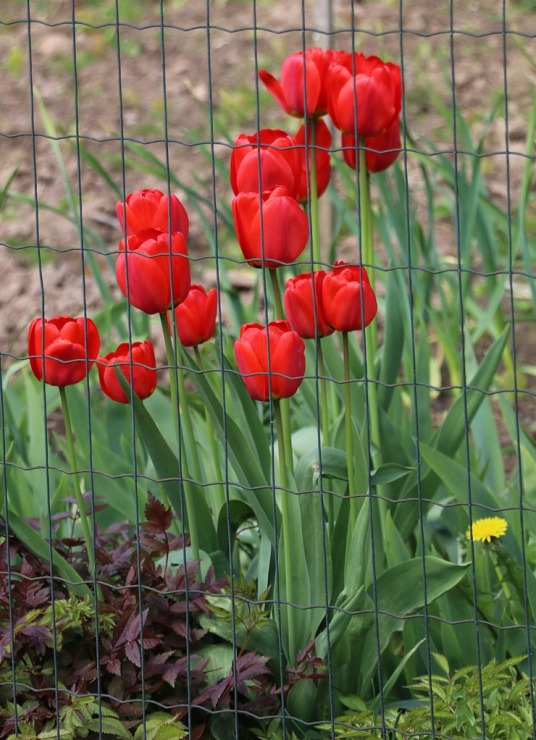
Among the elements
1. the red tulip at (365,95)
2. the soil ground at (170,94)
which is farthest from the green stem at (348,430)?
the soil ground at (170,94)

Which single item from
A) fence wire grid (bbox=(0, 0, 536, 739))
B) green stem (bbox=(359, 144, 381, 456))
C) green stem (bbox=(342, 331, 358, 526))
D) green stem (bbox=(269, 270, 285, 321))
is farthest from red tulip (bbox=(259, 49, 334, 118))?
green stem (bbox=(342, 331, 358, 526))

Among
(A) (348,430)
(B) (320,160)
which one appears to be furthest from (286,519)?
(B) (320,160)

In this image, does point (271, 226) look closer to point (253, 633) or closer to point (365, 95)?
point (365, 95)

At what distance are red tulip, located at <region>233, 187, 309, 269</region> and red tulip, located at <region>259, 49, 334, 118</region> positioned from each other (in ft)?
0.97

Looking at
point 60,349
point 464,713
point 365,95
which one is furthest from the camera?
point 365,95

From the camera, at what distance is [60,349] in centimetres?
159

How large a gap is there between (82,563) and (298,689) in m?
0.41

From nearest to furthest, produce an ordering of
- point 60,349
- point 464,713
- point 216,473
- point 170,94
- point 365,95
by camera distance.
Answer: point 464,713
point 60,349
point 365,95
point 216,473
point 170,94

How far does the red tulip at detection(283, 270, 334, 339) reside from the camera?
5.02 feet

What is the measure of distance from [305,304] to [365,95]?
1.26 feet

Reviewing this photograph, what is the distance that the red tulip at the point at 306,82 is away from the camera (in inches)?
69.8

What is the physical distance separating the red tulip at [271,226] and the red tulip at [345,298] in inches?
2.8

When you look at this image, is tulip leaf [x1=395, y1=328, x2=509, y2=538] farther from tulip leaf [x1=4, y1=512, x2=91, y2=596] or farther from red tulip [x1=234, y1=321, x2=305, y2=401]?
tulip leaf [x1=4, y1=512, x2=91, y2=596]

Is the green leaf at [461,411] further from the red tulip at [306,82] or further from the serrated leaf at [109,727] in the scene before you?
the serrated leaf at [109,727]
